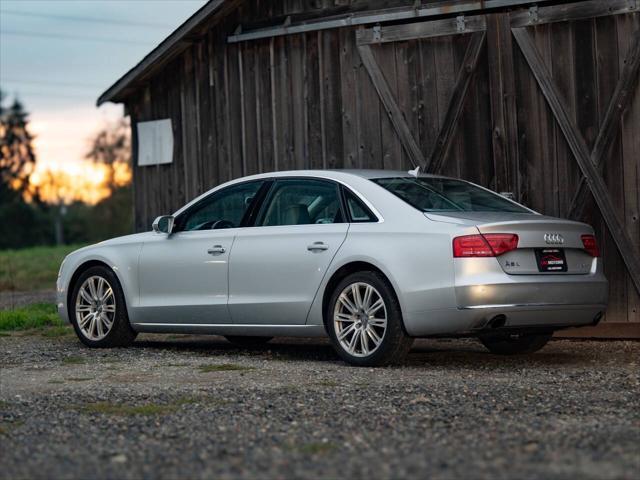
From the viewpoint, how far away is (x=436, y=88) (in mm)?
13305

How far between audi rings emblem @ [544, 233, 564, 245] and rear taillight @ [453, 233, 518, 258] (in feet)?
1.47

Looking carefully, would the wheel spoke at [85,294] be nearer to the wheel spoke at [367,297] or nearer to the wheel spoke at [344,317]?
the wheel spoke at [344,317]

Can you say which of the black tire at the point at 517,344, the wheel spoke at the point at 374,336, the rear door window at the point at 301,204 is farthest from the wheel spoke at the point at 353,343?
the black tire at the point at 517,344

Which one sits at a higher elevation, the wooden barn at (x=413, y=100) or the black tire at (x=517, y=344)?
the wooden barn at (x=413, y=100)

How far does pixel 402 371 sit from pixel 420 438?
10.1ft

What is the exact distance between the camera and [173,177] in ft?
52.4

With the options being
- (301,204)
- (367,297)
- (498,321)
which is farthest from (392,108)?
(498,321)

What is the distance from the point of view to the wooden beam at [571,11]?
469 inches

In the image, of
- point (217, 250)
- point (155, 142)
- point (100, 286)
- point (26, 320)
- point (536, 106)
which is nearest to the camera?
point (217, 250)

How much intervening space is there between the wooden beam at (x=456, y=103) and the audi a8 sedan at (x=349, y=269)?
8.67 feet

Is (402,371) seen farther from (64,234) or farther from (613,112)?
(64,234)

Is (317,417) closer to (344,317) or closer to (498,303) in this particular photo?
(498,303)

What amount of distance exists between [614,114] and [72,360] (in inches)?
216

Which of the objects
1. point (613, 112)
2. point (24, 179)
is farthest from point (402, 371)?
point (24, 179)
